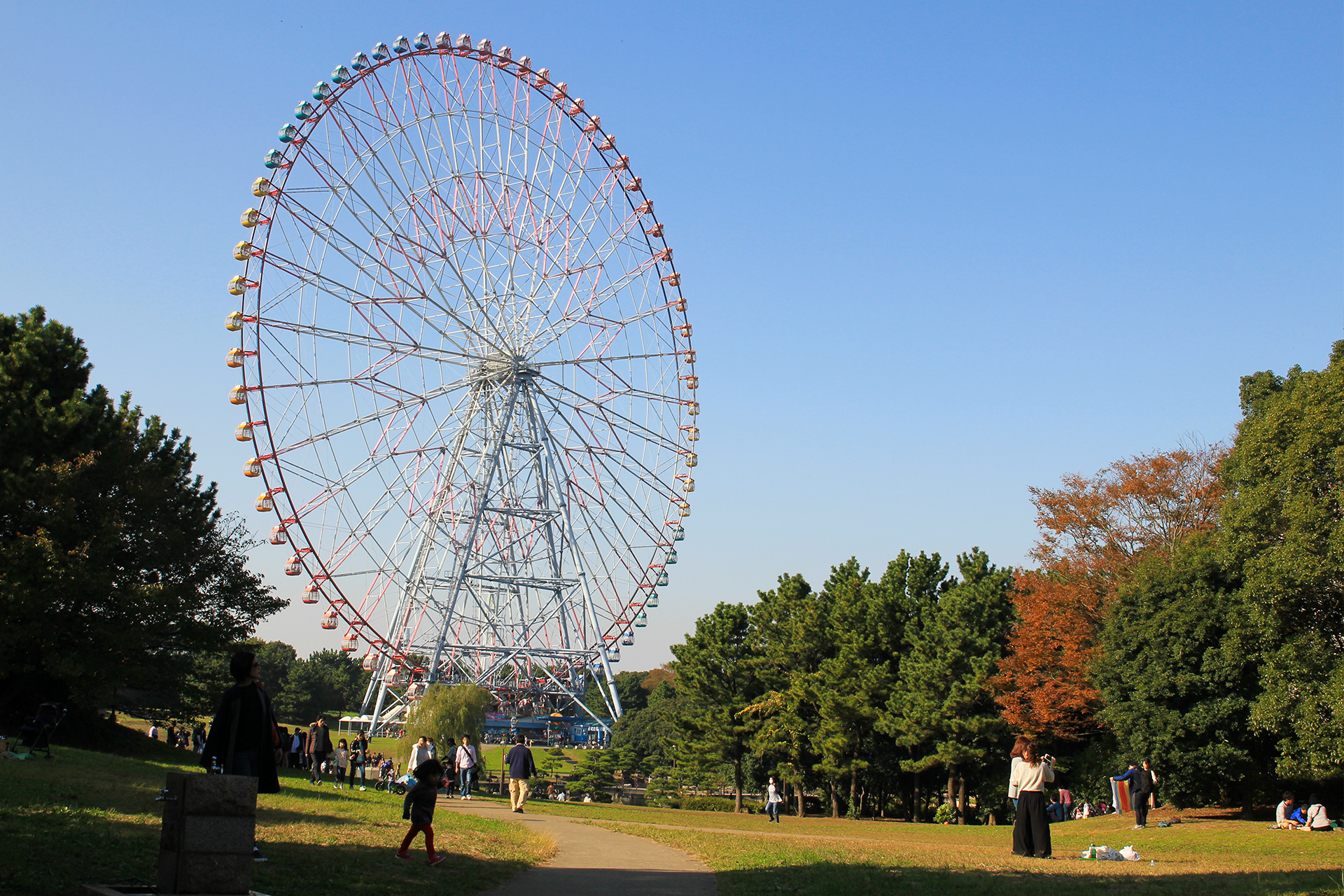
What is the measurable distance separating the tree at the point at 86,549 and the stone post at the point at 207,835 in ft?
74.6

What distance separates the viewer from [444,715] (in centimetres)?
3872

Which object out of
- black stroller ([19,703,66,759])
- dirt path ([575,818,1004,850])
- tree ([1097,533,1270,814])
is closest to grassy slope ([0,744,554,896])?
black stroller ([19,703,66,759])

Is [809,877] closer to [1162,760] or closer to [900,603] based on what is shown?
[1162,760]

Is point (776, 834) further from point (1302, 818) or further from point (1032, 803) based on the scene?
point (1302, 818)

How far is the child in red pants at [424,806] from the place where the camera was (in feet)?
40.0

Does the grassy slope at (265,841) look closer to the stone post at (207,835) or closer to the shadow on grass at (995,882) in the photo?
the stone post at (207,835)

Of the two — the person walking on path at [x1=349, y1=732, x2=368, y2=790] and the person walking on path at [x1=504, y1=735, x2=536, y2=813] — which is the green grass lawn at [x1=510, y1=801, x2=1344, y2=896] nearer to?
the person walking on path at [x1=504, y1=735, x2=536, y2=813]

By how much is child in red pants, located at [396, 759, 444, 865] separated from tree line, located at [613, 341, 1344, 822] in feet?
71.4

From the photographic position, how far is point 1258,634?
2955cm

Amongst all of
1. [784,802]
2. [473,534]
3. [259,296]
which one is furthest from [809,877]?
[784,802]

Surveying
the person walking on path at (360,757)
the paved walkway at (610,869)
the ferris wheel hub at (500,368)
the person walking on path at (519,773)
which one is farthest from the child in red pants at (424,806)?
the ferris wheel hub at (500,368)

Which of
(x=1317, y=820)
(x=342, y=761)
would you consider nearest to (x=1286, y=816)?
(x=1317, y=820)

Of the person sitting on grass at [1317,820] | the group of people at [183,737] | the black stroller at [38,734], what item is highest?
the black stroller at [38,734]

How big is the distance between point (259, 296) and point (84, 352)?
6068 millimetres
